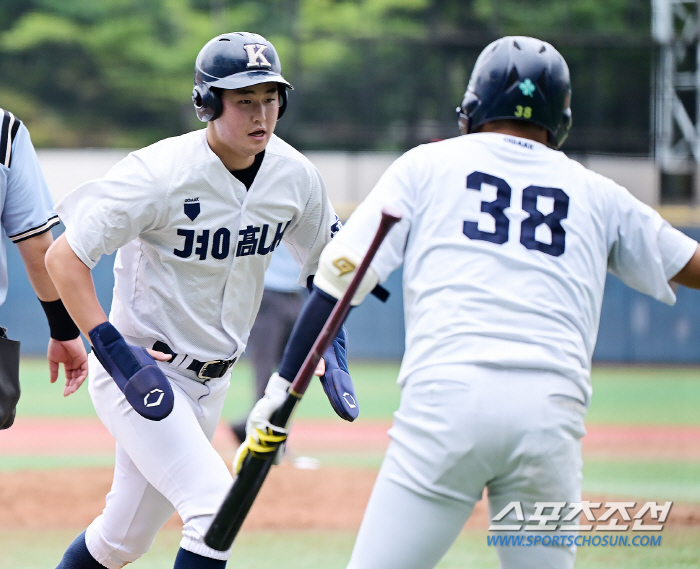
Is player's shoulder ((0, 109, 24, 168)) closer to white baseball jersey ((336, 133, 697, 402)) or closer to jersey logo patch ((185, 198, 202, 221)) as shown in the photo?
jersey logo patch ((185, 198, 202, 221))

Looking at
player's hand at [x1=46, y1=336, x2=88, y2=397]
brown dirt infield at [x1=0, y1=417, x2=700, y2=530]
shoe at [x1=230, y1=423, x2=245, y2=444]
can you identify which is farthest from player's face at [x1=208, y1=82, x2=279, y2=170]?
shoe at [x1=230, y1=423, x2=245, y2=444]

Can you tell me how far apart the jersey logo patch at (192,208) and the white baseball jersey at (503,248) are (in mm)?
906

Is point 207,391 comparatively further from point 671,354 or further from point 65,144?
point 65,144

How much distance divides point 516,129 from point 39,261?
2016mm

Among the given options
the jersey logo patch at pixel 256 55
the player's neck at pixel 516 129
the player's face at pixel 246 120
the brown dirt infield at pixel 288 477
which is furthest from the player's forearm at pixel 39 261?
the brown dirt infield at pixel 288 477

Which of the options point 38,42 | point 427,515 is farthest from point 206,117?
point 38,42

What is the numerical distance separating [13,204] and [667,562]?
357cm

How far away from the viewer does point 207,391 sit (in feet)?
11.5

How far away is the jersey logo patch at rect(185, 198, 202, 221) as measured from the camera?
3281 millimetres

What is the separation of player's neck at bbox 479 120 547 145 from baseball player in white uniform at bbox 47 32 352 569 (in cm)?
96

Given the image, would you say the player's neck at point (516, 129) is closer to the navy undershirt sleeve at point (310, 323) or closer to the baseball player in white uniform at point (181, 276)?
the navy undershirt sleeve at point (310, 323)

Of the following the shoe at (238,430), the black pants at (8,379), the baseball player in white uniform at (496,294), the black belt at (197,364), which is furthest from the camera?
the shoe at (238,430)

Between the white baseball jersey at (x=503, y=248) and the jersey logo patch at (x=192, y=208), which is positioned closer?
the white baseball jersey at (x=503, y=248)

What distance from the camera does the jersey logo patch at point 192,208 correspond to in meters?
3.28
